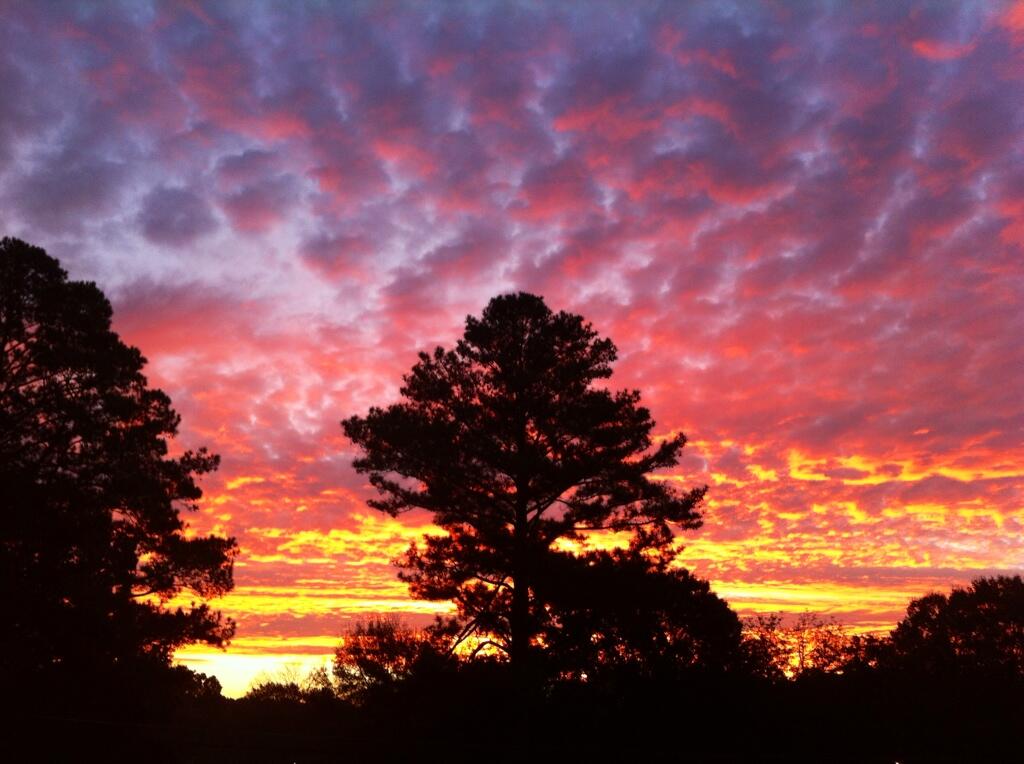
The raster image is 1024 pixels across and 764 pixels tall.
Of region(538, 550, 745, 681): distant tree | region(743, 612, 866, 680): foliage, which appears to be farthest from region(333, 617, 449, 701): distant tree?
region(743, 612, 866, 680): foliage

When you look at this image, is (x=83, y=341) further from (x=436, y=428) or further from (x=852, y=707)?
(x=852, y=707)

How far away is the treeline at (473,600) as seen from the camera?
1684cm

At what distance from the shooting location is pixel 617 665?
58.0 ft

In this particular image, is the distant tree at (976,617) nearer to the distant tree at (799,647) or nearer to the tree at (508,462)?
the distant tree at (799,647)

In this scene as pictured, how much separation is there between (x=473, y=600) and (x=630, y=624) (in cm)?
552

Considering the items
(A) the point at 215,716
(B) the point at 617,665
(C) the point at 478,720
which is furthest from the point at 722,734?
(A) the point at 215,716

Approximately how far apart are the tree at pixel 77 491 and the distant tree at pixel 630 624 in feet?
33.9

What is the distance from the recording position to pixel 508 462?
22.4 m

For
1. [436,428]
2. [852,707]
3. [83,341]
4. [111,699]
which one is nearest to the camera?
[852,707]

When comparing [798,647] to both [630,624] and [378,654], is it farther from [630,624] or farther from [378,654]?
[378,654]

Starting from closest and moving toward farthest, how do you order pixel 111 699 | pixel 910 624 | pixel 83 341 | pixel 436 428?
pixel 111 699 → pixel 83 341 → pixel 436 428 → pixel 910 624

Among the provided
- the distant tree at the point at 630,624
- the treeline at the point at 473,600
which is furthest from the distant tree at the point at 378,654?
the distant tree at the point at 630,624

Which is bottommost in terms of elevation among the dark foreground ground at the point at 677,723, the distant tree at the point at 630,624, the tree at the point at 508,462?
the dark foreground ground at the point at 677,723

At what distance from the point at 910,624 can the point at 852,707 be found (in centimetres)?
3378
